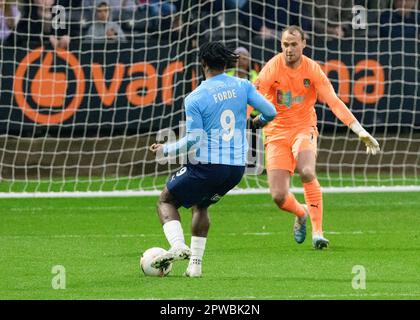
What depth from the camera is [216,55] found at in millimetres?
10930

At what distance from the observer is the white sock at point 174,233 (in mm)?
10914

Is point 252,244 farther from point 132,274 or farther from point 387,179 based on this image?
point 387,179

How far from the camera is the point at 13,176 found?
70.0 ft

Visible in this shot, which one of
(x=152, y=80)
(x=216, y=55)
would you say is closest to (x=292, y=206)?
(x=216, y=55)

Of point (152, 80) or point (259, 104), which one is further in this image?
point (152, 80)

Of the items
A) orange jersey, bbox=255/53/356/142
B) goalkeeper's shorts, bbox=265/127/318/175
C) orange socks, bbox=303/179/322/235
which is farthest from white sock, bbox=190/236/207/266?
orange jersey, bbox=255/53/356/142

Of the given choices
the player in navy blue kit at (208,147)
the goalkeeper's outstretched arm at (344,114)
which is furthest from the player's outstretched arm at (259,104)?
the goalkeeper's outstretched arm at (344,114)

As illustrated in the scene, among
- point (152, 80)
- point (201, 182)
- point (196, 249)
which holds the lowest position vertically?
point (196, 249)

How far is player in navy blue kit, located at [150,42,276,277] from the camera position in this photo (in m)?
10.9

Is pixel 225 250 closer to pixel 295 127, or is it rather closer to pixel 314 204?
pixel 314 204

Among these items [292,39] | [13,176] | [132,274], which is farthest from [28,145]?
[132,274]

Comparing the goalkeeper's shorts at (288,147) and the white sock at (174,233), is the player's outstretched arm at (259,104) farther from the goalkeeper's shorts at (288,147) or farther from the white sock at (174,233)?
the goalkeeper's shorts at (288,147)

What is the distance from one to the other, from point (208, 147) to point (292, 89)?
10.1 ft

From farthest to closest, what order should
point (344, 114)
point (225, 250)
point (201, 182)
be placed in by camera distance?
point (225, 250)
point (344, 114)
point (201, 182)
